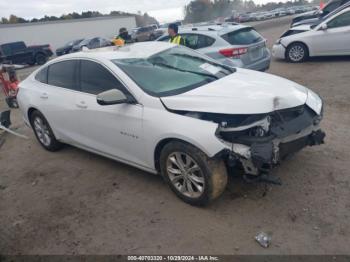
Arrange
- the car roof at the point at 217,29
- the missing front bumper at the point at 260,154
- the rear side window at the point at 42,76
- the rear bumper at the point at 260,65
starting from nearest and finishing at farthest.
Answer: the missing front bumper at the point at 260,154 → the rear side window at the point at 42,76 → the rear bumper at the point at 260,65 → the car roof at the point at 217,29

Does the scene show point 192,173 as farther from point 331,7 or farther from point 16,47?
point 16,47

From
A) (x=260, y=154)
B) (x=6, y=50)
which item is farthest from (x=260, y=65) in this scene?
(x=6, y=50)

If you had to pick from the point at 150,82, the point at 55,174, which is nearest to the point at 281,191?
the point at 150,82

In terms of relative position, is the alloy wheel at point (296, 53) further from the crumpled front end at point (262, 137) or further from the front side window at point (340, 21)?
the crumpled front end at point (262, 137)

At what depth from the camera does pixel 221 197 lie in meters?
3.54

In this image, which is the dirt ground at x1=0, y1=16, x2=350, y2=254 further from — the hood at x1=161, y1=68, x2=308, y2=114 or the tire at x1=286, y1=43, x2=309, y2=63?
the tire at x1=286, y1=43, x2=309, y2=63

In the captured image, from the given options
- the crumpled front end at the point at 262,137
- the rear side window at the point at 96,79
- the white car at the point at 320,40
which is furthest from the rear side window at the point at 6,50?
the crumpled front end at the point at 262,137

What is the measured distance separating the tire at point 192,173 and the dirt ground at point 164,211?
0.57 feet

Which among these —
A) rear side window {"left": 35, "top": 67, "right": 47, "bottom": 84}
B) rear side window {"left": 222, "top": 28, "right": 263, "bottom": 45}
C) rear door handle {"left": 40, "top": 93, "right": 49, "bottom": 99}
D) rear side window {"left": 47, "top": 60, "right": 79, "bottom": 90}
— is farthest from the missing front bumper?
rear side window {"left": 222, "top": 28, "right": 263, "bottom": 45}

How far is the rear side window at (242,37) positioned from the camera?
23.1 ft

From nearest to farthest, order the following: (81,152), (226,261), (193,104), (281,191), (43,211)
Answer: (226,261) → (193,104) → (281,191) → (43,211) → (81,152)

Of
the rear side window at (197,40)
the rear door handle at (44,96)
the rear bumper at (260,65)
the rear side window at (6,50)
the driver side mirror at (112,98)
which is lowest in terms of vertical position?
the rear side window at (6,50)

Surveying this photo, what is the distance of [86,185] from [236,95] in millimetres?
2276

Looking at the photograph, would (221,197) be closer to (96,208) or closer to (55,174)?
(96,208)
